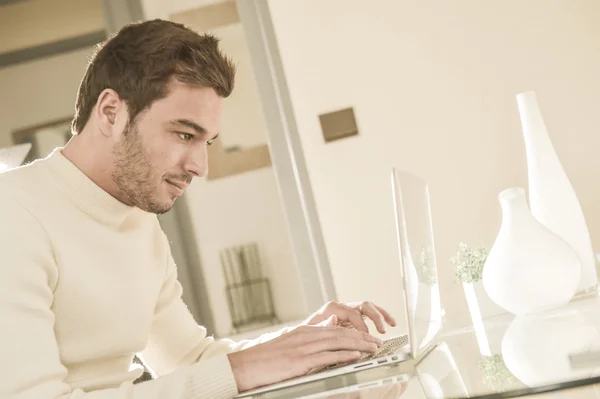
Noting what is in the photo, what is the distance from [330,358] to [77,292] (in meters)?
0.47

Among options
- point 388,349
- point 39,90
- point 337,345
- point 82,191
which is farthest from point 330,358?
point 39,90

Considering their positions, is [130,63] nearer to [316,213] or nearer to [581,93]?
[316,213]

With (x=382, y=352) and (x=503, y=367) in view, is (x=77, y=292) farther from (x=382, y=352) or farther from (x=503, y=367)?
(x=503, y=367)

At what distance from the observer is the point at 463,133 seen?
239cm

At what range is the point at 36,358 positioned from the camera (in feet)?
3.54

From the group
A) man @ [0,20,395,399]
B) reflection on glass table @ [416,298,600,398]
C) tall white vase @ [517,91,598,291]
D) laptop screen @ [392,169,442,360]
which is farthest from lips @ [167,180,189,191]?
tall white vase @ [517,91,598,291]

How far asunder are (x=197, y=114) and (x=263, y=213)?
60.2 inches

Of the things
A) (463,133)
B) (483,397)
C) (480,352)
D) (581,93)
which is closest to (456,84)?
(463,133)

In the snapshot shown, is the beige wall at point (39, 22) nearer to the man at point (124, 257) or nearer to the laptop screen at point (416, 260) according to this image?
the man at point (124, 257)

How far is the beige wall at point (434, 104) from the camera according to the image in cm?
234

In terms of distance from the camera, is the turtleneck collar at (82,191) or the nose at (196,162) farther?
the nose at (196,162)

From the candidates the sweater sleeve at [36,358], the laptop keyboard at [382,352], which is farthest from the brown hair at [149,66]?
the laptop keyboard at [382,352]

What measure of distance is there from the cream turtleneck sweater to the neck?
0.14 feet

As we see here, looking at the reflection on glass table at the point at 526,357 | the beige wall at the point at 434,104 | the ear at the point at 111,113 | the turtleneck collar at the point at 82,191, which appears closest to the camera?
the reflection on glass table at the point at 526,357
